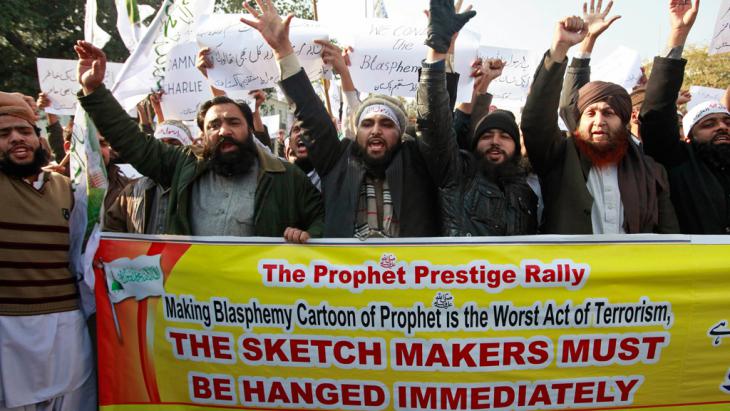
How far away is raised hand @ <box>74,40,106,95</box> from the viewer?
121 inches

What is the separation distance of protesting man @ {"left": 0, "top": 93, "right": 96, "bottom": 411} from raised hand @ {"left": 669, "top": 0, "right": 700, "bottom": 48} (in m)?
3.69

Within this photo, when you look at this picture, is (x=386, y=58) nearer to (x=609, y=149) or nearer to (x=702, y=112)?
(x=609, y=149)

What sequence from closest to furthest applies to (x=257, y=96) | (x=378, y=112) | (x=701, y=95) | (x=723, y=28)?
(x=378, y=112), (x=723, y=28), (x=257, y=96), (x=701, y=95)

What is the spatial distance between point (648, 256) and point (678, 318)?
12.5 inches

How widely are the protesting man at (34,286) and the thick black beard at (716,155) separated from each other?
3.77 m

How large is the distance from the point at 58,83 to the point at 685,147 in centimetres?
591

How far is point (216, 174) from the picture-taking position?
320 cm

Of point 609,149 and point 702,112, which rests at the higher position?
point 702,112

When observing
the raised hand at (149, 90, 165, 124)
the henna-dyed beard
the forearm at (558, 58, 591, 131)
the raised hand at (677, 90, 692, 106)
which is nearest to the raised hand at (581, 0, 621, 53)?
the forearm at (558, 58, 591, 131)

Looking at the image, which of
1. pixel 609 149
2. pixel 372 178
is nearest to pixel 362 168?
pixel 372 178

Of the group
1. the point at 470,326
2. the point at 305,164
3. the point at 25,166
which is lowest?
the point at 470,326

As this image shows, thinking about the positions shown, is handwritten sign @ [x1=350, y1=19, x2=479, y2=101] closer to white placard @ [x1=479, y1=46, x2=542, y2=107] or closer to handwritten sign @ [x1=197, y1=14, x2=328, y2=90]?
handwritten sign @ [x1=197, y1=14, x2=328, y2=90]

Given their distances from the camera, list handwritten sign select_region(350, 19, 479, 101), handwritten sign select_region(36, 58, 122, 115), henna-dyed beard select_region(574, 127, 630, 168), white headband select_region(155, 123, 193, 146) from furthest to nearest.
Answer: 1. handwritten sign select_region(36, 58, 122, 115)
2. white headband select_region(155, 123, 193, 146)
3. handwritten sign select_region(350, 19, 479, 101)
4. henna-dyed beard select_region(574, 127, 630, 168)

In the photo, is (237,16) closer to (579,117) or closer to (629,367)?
(579,117)
